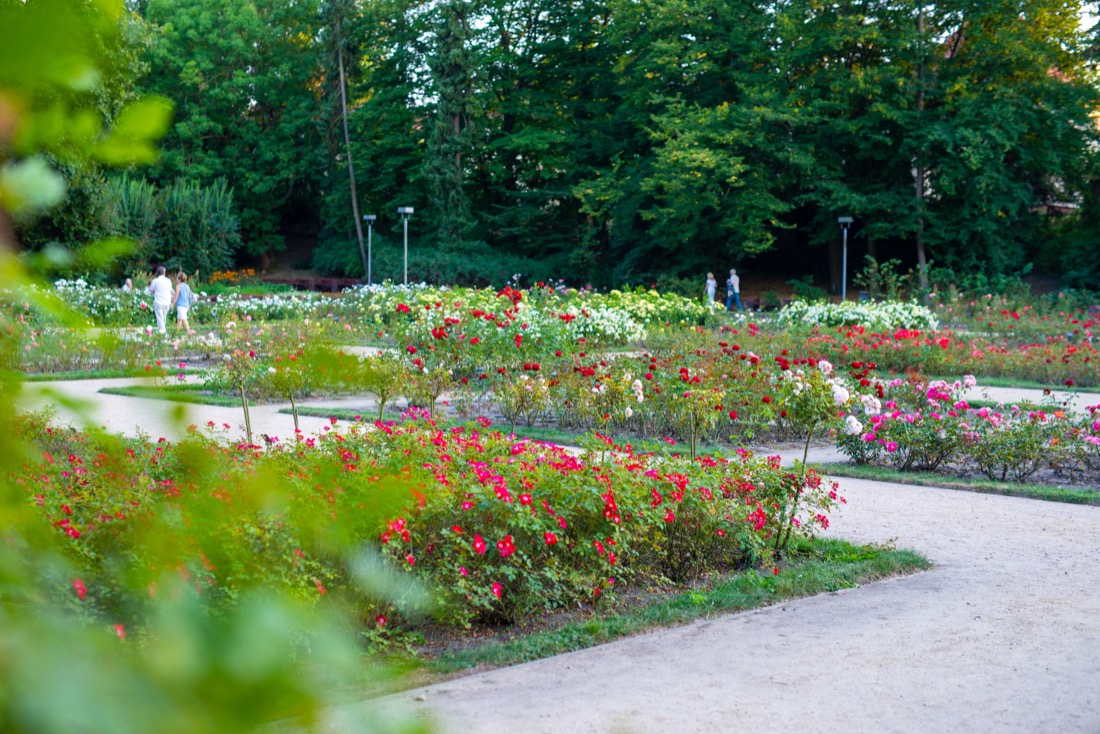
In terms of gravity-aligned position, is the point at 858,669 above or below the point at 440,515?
below

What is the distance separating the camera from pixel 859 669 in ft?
14.2

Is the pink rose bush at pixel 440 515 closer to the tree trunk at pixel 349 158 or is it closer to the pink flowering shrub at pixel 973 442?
the pink flowering shrub at pixel 973 442

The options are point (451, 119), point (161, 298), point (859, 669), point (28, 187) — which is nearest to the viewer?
point (28, 187)

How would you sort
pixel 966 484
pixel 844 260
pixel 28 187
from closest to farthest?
pixel 28 187 < pixel 966 484 < pixel 844 260

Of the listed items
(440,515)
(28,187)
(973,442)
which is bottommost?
(973,442)

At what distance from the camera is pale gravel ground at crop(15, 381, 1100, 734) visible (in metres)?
3.79

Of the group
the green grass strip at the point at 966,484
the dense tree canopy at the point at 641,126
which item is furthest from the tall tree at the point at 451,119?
the green grass strip at the point at 966,484

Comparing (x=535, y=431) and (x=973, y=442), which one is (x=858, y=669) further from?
(x=535, y=431)

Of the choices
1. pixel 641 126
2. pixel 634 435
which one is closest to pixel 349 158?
pixel 641 126

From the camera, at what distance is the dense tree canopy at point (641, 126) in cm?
3303

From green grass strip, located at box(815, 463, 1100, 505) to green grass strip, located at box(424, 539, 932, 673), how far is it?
2509 millimetres

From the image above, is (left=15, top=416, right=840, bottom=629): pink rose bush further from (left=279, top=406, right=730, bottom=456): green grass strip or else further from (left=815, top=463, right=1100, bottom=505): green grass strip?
(left=279, top=406, right=730, bottom=456): green grass strip

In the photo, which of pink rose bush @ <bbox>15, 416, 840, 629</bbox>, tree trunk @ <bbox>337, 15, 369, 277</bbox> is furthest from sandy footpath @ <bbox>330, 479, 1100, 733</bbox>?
tree trunk @ <bbox>337, 15, 369, 277</bbox>

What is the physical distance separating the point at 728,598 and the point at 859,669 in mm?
1063
